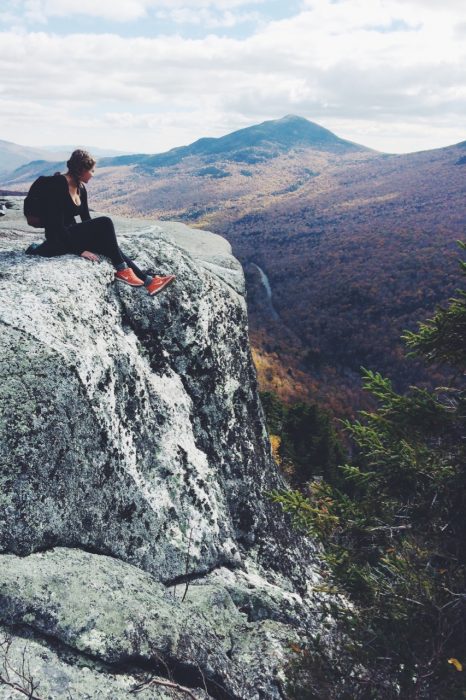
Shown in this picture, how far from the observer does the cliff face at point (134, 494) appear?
4.83 metres

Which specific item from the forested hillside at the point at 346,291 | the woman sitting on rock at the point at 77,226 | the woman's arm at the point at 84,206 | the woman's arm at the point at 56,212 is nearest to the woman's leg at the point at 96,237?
the woman sitting on rock at the point at 77,226

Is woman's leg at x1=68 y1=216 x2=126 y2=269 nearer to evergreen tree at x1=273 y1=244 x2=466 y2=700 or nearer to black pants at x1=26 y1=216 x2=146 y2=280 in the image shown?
black pants at x1=26 y1=216 x2=146 y2=280

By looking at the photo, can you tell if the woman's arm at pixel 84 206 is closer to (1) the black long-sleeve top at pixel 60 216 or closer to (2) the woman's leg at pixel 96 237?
(1) the black long-sleeve top at pixel 60 216

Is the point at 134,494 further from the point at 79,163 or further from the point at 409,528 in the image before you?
the point at 79,163

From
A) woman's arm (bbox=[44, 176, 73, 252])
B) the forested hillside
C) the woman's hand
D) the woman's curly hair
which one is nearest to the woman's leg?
the woman's hand

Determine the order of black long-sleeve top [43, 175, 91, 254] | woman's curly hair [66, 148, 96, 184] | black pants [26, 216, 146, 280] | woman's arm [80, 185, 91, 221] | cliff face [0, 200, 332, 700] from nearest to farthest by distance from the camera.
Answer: cliff face [0, 200, 332, 700]
woman's curly hair [66, 148, 96, 184]
black long-sleeve top [43, 175, 91, 254]
black pants [26, 216, 146, 280]
woman's arm [80, 185, 91, 221]

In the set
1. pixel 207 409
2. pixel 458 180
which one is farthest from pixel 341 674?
pixel 458 180

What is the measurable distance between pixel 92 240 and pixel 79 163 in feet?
3.94

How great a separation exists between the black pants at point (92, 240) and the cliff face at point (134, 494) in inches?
10.1

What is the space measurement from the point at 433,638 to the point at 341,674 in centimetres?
132

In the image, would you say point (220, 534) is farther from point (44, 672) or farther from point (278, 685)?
point (44, 672)

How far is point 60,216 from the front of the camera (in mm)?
7340

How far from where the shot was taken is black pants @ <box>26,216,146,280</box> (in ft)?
24.9

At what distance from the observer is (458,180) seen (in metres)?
182
